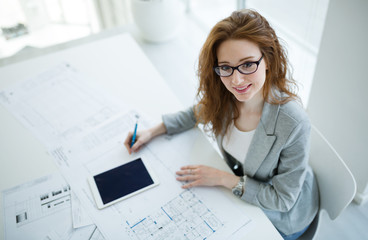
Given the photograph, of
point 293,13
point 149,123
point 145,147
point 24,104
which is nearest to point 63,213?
point 145,147

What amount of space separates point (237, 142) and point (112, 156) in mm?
513

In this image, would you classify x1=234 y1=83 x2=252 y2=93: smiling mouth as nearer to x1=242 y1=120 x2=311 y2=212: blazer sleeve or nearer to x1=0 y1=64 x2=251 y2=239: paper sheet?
x1=242 y1=120 x2=311 y2=212: blazer sleeve

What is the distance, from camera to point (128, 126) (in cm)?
142

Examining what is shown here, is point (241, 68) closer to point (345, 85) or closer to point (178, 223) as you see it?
point (178, 223)

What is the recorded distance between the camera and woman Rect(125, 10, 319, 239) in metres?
1.02

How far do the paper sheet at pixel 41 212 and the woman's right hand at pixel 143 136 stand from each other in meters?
0.28

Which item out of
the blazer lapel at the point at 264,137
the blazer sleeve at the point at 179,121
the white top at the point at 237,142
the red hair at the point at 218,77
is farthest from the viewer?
the blazer sleeve at the point at 179,121

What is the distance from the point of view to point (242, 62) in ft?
3.34

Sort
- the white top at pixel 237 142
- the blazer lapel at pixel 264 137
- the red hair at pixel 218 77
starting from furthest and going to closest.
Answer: the white top at pixel 237 142 < the blazer lapel at pixel 264 137 < the red hair at pixel 218 77

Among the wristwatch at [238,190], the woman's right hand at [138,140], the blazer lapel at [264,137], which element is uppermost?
the blazer lapel at [264,137]

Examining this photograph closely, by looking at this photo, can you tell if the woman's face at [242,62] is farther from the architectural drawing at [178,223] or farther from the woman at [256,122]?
the architectural drawing at [178,223]

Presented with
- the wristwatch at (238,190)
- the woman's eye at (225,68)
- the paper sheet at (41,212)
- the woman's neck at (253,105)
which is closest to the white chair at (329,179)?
the woman's neck at (253,105)

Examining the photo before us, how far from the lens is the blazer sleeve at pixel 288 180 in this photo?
3.53ft

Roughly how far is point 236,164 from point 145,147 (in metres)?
0.41
